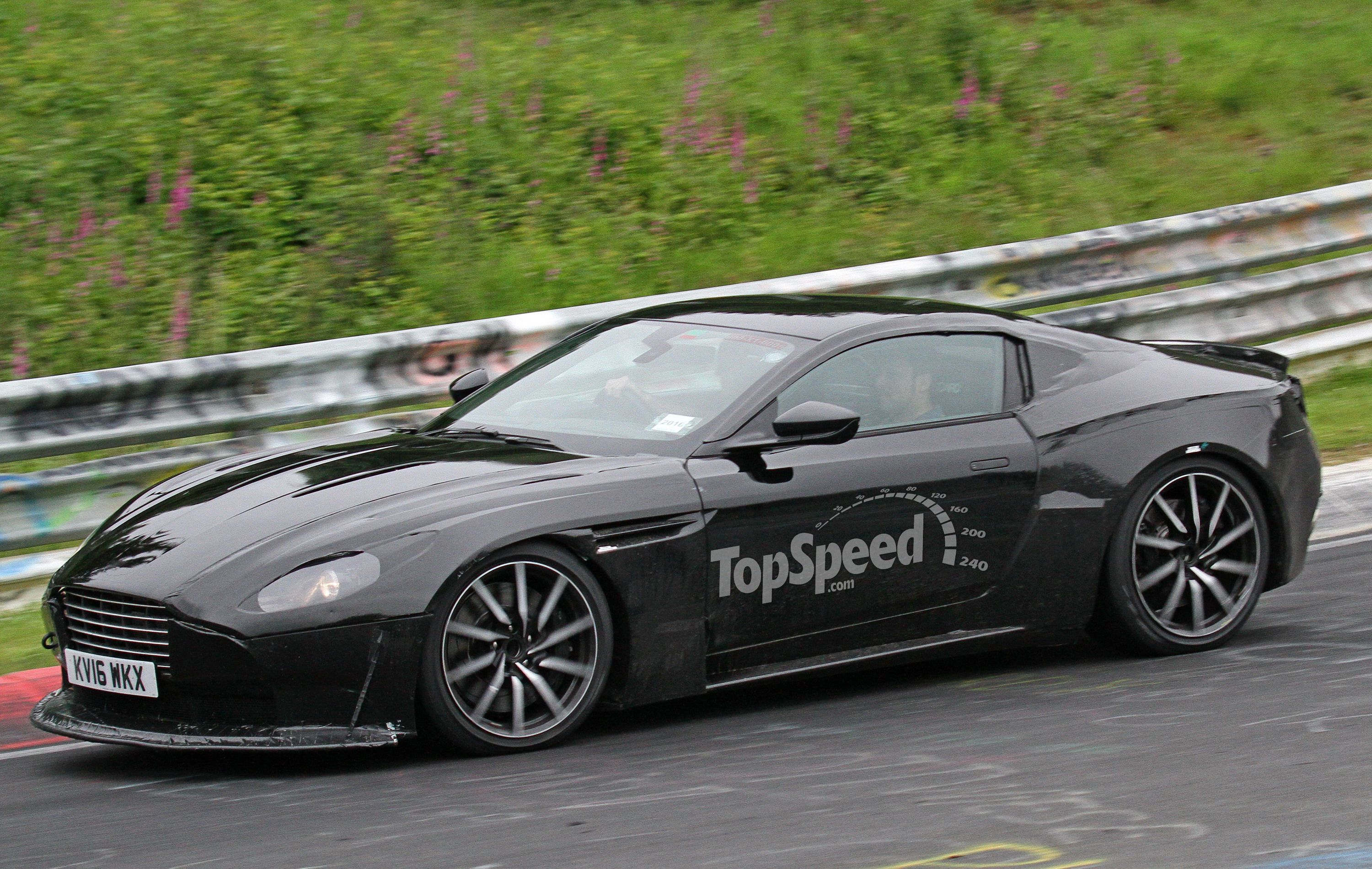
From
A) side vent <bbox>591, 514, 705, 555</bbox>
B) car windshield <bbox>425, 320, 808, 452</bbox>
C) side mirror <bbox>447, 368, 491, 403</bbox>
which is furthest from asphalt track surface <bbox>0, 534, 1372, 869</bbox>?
side mirror <bbox>447, 368, 491, 403</bbox>

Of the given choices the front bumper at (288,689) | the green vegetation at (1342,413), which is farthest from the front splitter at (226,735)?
the green vegetation at (1342,413)

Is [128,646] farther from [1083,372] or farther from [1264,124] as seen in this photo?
[1264,124]

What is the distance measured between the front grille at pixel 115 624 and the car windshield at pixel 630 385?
1483 millimetres

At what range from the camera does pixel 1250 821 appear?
14.0 ft

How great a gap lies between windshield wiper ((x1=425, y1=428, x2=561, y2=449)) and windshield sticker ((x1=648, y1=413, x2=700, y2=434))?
1.10ft

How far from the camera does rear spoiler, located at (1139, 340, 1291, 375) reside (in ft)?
22.0

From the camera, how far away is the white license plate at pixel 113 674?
4.68 meters

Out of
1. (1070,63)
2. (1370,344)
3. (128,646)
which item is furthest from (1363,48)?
(128,646)

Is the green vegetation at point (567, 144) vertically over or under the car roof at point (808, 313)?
over

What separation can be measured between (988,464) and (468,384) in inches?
82.4

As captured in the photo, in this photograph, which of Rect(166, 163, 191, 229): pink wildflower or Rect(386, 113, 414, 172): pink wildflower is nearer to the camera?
Rect(166, 163, 191, 229): pink wildflower

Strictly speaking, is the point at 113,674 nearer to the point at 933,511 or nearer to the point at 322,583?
the point at 322,583

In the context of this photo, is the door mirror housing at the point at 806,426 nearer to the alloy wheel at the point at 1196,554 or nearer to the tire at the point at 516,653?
the tire at the point at 516,653

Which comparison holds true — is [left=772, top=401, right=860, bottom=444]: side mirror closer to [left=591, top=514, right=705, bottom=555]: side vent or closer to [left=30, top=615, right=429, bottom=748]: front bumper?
[left=591, top=514, right=705, bottom=555]: side vent
